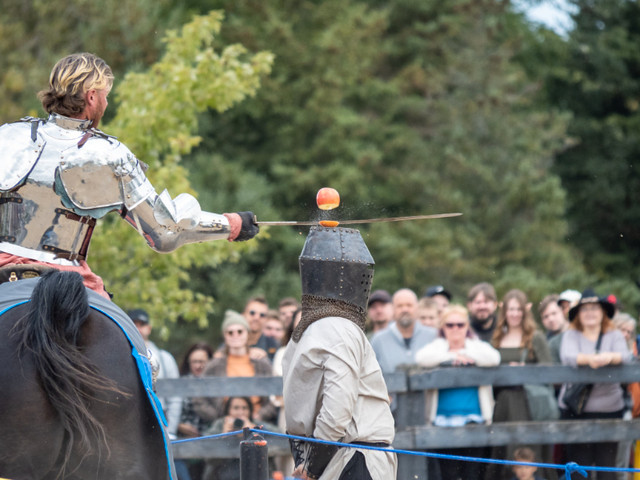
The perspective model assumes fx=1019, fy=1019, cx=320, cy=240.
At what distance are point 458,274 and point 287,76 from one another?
568 centimetres

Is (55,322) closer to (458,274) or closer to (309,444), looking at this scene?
(309,444)

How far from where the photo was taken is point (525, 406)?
7223 mm

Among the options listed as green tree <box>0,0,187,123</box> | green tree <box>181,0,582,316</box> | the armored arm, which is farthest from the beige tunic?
green tree <box>181,0,582,316</box>

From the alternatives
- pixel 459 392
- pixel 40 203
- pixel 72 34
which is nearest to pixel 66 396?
pixel 40 203

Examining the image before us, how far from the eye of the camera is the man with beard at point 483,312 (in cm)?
794

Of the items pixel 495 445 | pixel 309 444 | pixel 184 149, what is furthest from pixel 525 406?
pixel 184 149

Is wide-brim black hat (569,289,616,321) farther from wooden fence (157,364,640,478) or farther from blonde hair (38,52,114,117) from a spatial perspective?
Answer: blonde hair (38,52,114,117)

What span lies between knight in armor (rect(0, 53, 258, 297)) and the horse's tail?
40cm

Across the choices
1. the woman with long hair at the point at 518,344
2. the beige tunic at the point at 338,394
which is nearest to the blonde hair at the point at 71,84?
the beige tunic at the point at 338,394

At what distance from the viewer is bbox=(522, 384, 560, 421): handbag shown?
23.8 ft

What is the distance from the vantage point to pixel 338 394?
4.44m

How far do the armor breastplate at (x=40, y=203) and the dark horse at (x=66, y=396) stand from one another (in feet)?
1.16

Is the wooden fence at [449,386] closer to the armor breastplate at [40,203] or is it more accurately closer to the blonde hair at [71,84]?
the armor breastplate at [40,203]

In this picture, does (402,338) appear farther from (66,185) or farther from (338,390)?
(66,185)
